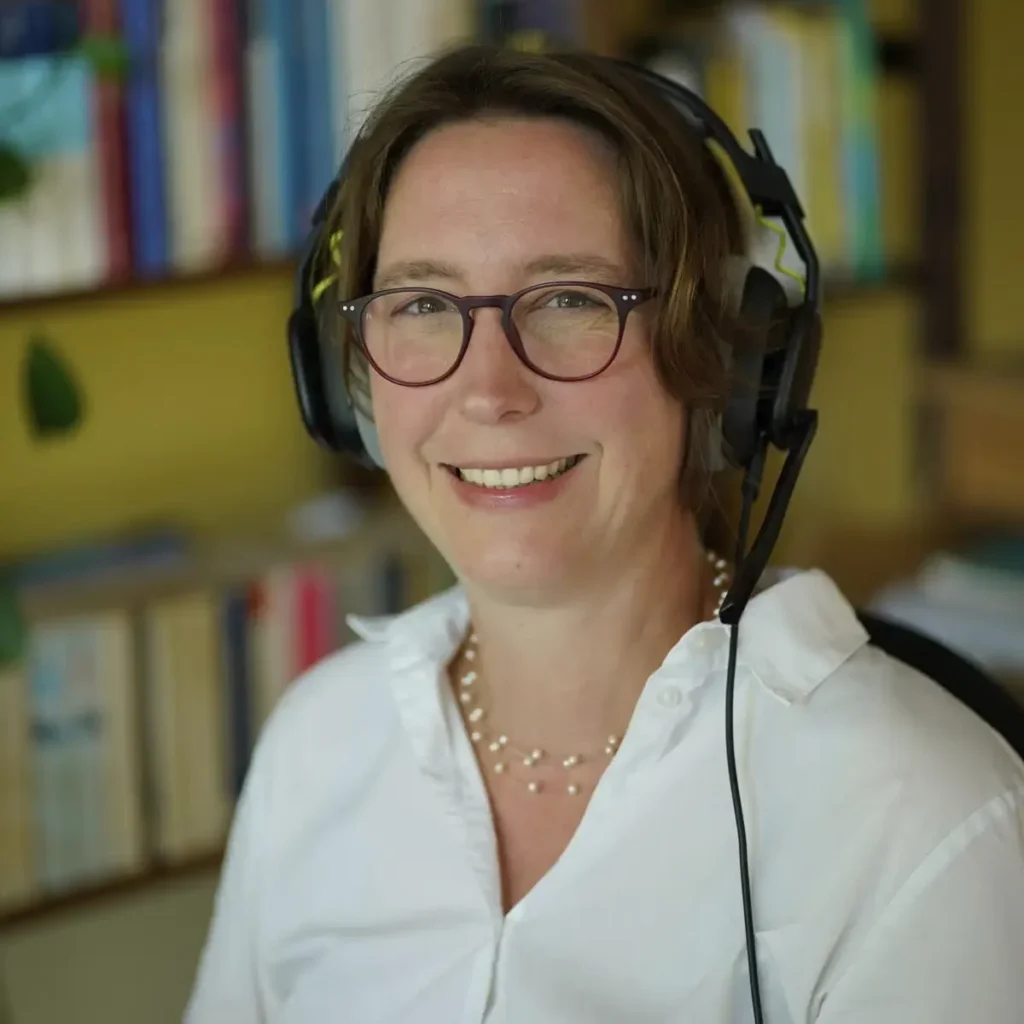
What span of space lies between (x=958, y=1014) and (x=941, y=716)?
21 centimetres

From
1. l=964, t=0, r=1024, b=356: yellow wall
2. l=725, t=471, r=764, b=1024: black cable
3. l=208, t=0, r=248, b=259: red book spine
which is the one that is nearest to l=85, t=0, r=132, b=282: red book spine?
l=208, t=0, r=248, b=259: red book spine

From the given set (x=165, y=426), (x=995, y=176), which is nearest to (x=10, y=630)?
(x=165, y=426)

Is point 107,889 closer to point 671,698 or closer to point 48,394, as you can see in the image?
point 48,394

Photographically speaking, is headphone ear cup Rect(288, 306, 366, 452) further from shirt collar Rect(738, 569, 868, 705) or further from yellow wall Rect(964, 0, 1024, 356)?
yellow wall Rect(964, 0, 1024, 356)

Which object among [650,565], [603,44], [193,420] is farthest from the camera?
[193,420]

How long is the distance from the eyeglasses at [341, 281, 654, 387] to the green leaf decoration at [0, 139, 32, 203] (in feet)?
1.74

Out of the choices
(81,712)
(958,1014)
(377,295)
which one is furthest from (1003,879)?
(81,712)

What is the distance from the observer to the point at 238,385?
6.45 feet

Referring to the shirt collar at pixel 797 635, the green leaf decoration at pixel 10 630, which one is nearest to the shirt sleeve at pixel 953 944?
the shirt collar at pixel 797 635

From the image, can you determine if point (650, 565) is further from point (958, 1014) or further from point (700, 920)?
point (958, 1014)

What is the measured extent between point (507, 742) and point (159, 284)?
715 mm

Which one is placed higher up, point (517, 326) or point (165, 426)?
point (517, 326)

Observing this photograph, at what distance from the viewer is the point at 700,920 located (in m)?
1.01

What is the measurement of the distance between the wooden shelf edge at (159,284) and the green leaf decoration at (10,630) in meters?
0.31
